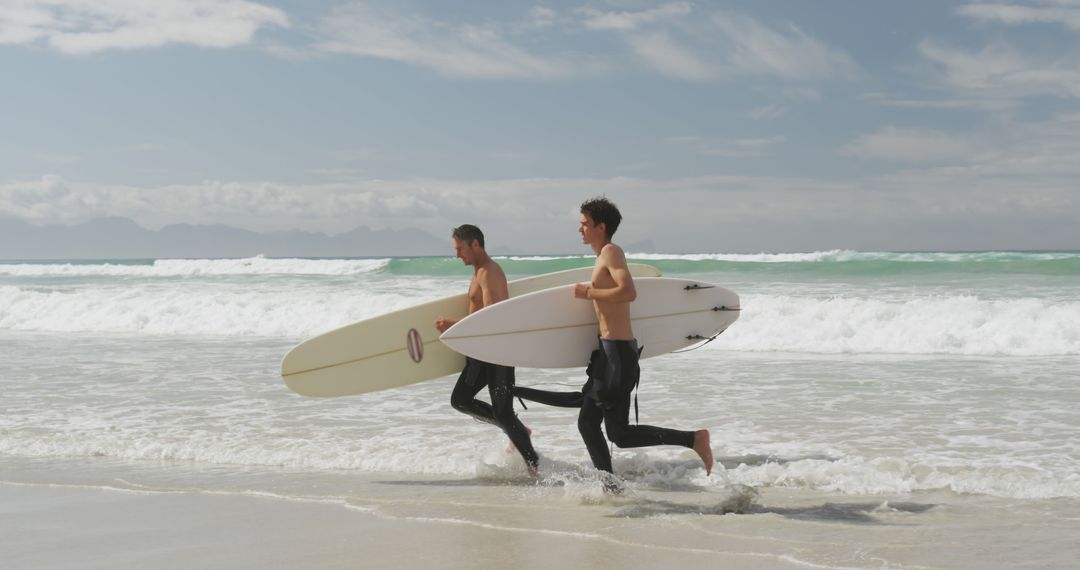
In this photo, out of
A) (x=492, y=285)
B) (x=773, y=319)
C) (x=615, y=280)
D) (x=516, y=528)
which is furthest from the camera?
(x=773, y=319)

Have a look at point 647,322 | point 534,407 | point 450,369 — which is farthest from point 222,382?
point 647,322

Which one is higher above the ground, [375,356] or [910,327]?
[375,356]

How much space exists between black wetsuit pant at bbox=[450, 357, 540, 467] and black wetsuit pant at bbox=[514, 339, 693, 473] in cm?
58

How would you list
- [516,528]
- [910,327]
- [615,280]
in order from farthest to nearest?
[910,327], [615,280], [516,528]

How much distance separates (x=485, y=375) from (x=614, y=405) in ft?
3.32

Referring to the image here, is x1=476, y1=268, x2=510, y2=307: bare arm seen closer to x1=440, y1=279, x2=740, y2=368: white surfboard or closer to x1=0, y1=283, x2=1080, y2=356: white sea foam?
x1=440, y1=279, x2=740, y2=368: white surfboard

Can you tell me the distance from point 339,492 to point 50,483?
1.81 metres

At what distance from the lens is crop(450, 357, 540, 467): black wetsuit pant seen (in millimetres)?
5098

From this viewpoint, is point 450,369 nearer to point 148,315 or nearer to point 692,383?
point 692,383

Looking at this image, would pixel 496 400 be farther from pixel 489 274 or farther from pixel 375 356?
pixel 375 356

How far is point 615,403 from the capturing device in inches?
179

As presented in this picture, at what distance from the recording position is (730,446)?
602 centimetres

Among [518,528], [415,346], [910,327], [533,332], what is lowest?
[518,528]

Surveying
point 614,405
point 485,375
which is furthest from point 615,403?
point 485,375
